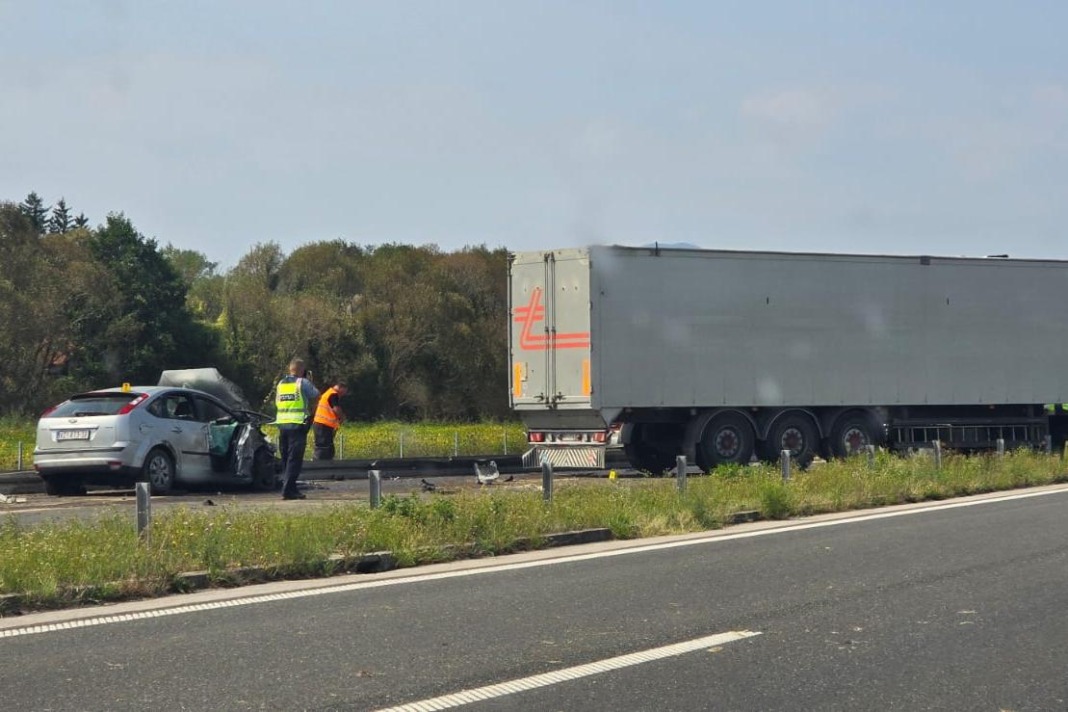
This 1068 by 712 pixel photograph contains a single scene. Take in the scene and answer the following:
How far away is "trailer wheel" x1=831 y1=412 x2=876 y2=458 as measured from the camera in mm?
23234

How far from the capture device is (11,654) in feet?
24.1

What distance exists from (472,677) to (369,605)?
2.33 m

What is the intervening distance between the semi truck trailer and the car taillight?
6.54m

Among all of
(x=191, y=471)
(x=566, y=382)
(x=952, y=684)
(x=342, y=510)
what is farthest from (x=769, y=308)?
(x=952, y=684)

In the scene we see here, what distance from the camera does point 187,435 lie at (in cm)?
1750

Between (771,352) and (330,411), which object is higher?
(771,352)

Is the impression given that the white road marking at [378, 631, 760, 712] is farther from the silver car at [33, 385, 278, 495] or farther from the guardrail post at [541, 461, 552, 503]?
the silver car at [33, 385, 278, 495]

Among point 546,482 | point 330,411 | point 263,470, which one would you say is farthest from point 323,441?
point 546,482

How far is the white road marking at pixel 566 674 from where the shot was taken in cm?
628

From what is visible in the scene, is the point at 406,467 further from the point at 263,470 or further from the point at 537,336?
the point at 263,470

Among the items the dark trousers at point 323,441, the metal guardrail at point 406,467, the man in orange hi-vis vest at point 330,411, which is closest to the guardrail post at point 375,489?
the man in orange hi-vis vest at point 330,411

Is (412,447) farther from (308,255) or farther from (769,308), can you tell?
(308,255)

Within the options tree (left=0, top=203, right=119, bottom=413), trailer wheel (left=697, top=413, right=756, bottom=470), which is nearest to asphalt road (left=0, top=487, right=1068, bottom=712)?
trailer wheel (left=697, top=413, right=756, bottom=470)

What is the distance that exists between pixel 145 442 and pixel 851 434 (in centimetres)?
1208
